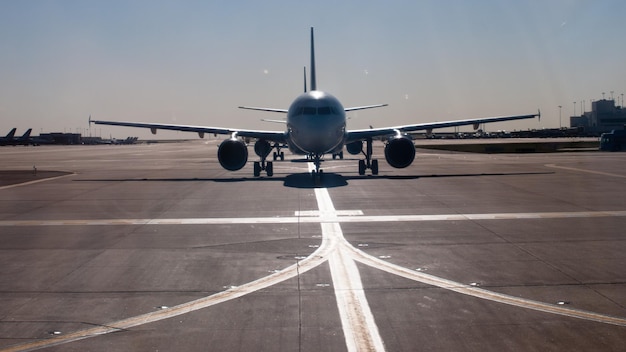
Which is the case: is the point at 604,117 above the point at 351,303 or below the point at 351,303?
above

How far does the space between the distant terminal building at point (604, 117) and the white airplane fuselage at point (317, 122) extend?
13885cm

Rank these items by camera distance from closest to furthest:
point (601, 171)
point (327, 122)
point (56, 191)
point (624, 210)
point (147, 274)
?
point (147, 274), point (624, 210), point (56, 191), point (327, 122), point (601, 171)

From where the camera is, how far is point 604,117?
154 m

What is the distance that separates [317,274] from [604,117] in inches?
6437

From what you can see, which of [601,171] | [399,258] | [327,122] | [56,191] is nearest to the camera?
[399,258]

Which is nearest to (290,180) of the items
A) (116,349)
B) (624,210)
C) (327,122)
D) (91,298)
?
(327,122)

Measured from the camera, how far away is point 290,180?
92.5 feet

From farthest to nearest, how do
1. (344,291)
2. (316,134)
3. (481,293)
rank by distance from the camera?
(316,134), (344,291), (481,293)

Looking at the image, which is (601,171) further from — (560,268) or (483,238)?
(560,268)

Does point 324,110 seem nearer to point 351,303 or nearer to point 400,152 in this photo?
point 400,152

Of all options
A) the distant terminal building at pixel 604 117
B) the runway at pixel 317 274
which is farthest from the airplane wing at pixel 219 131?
the distant terminal building at pixel 604 117

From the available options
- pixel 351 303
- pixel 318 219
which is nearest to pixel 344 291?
pixel 351 303

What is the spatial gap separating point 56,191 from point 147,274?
619 inches

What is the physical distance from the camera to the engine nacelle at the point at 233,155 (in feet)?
96.5
